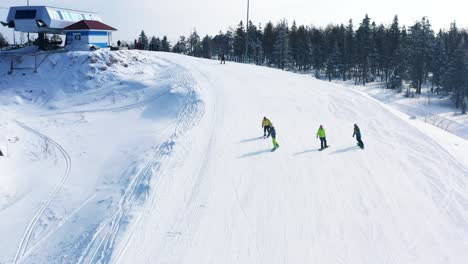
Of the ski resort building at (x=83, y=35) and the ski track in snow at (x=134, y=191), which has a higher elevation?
the ski resort building at (x=83, y=35)

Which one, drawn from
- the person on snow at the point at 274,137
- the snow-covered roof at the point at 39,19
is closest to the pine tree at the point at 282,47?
the snow-covered roof at the point at 39,19

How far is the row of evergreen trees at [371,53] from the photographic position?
6184 cm

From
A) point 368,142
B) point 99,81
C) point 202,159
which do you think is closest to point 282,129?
point 368,142

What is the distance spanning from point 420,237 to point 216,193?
7795 millimetres

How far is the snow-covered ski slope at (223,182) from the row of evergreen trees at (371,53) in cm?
2991

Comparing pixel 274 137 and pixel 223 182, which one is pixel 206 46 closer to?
pixel 274 137

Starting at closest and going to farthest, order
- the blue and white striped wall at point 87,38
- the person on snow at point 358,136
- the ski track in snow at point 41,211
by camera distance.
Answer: the ski track in snow at point 41,211
the person on snow at point 358,136
the blue and white striped wall at point 87,38

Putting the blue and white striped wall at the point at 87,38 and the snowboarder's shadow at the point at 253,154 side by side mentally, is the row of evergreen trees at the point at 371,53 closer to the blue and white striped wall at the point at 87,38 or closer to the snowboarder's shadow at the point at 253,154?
the blue and white striped wall at the point at 87,38

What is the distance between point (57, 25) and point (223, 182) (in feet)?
111

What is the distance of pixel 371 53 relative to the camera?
230 ft

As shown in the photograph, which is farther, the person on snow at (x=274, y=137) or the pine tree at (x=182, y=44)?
the pine tree at (x=182, y=44)

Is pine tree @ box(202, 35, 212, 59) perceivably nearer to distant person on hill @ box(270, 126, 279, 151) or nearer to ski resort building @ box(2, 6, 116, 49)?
ski resort building @ box(2, 6, 116, 49)

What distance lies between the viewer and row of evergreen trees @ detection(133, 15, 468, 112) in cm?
6184

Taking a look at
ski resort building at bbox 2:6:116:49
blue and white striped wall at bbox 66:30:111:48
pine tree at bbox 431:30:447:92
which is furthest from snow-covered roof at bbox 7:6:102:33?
pine tree at bbox 431:30:447:92
